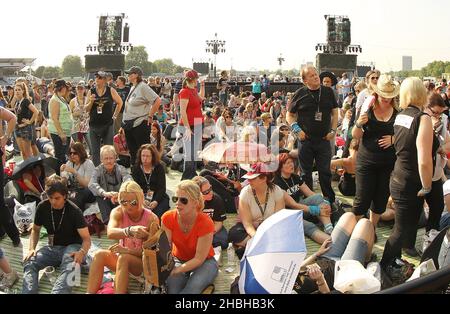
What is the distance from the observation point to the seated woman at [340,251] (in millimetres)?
3299

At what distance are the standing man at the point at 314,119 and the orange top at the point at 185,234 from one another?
6.45 ft

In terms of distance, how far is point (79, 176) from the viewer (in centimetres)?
571

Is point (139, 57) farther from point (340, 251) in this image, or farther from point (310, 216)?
point (340, 251)

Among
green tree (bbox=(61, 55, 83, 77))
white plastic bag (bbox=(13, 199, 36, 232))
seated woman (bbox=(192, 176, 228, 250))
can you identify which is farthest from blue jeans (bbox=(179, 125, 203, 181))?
green tree (bbox=(61, 55, 83, 77))

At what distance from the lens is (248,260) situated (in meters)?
2.69

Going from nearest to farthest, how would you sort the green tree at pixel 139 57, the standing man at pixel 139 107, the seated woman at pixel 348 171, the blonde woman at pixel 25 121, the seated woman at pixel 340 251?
the seated woman at pixel 340 251 → the seated woman at pixel 348 171 → the standing man at pixel 139 107 → the blonde woman at pixel 25 121 → the green tree at pixel 139 57

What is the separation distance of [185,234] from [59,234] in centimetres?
115

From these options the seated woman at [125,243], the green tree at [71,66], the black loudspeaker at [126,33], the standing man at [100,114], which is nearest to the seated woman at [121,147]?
the standing man at [100,114]

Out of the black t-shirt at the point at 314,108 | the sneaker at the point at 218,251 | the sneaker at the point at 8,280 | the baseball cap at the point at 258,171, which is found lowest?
the sneaker at the point at 8,280

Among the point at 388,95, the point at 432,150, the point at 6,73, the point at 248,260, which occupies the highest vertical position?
the point at 6,73

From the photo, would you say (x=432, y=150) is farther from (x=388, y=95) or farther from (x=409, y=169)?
(x=388, y=95)

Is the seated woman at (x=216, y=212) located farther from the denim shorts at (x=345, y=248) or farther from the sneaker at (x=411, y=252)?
the sneaker at (x=411, y=252)
